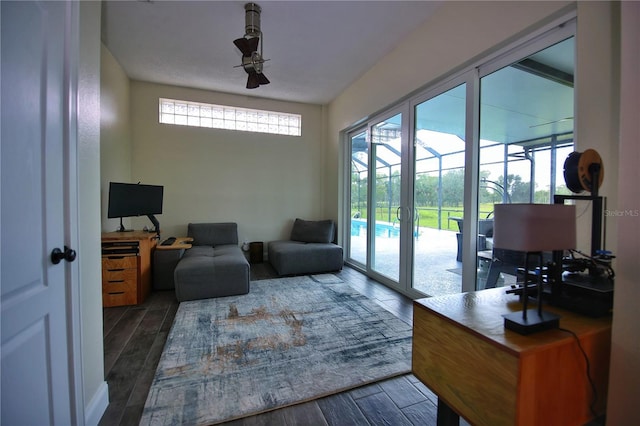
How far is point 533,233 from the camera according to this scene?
924mm

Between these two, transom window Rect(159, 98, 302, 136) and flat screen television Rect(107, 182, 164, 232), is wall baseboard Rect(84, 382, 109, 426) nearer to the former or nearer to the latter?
flat screen television Rect(107, 182, 164, 232)

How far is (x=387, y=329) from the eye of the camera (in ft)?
8.05

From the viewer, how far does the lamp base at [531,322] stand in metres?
0.95

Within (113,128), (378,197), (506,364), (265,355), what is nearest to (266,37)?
(113,128)

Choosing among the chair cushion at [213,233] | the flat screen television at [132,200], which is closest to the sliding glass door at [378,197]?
the chair cushion at [213,233]

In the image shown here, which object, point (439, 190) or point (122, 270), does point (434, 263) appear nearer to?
point (439, 190)

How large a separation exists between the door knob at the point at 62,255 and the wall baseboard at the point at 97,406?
2.59ft

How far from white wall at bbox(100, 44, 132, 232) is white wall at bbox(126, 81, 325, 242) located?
10.1 inches

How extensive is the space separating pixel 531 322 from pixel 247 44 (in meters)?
2.87

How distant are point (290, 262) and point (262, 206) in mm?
1482

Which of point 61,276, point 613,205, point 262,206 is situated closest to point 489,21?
point 613,205

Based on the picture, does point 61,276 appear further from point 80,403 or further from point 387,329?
point 387,329

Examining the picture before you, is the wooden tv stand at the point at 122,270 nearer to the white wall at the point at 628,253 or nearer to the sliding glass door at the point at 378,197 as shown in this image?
the sliding glass door at the point at 378,197

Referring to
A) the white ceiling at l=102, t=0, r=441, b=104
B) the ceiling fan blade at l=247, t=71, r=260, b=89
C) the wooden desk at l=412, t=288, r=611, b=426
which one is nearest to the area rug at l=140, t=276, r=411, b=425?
the wooden desk at l=412, t=288, r=611, b=426
